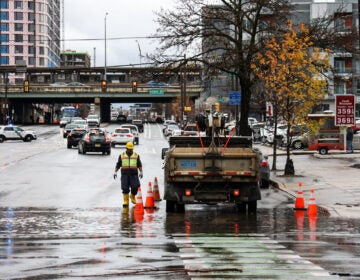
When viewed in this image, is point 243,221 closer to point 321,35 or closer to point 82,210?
point 82,210

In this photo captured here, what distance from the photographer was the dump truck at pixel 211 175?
65.0 feet

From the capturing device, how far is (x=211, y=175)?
A: 65.0 ft

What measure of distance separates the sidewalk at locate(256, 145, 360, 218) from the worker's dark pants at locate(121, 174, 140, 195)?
5.28 meters

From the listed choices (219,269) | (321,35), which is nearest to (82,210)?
(219,269)

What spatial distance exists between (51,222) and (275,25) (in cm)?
2447

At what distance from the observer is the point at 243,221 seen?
19.3 m

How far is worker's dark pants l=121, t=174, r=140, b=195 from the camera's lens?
2233 cm

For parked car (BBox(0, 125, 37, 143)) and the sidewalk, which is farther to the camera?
parked car (BBox(0, 125, 37, 143))

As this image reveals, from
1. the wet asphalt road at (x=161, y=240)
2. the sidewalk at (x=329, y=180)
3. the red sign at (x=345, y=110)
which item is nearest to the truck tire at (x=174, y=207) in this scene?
the wet asphalt road at (x=161, y=240)

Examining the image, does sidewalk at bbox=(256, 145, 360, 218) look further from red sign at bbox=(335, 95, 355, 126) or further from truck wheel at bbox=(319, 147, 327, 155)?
red sign at bbox=(335, 95, 355, 126)

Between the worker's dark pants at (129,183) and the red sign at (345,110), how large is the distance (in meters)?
18.5

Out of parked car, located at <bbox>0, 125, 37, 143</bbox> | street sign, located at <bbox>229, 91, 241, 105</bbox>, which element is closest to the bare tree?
street sign, located at <bbox>229, 91, 241, 105</bbox>

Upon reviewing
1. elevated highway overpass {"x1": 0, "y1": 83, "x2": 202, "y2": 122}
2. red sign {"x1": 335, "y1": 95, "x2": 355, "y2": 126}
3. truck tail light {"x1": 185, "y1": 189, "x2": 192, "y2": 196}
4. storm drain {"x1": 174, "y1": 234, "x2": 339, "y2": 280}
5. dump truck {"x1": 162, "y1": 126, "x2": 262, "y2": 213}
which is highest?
elevated highway overpass {"x1": 0, "y1": 83, "x2": 202, "y2": 122}

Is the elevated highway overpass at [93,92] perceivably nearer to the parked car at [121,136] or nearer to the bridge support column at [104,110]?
the bridge support column at [104,110]
